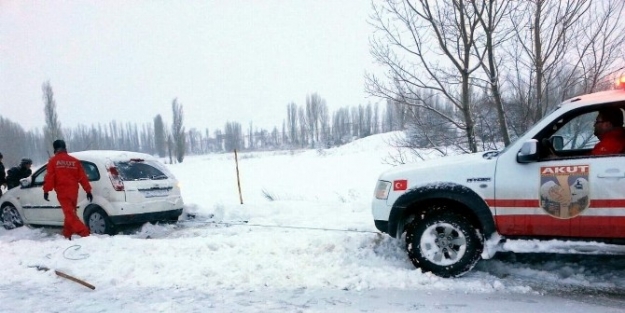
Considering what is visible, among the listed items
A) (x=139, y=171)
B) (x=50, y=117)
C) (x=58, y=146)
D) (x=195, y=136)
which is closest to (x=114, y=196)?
(x=139, y=171)

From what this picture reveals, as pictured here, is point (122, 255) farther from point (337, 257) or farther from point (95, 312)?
point (337, 257)

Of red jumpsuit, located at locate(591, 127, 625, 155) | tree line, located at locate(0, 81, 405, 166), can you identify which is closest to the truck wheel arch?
red jumpsuit, located at locate(591, 127, 625, 155)

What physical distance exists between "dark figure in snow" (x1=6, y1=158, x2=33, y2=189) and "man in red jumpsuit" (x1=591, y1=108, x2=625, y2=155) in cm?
1088

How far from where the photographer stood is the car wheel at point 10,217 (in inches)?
328

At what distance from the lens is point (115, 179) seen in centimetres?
704

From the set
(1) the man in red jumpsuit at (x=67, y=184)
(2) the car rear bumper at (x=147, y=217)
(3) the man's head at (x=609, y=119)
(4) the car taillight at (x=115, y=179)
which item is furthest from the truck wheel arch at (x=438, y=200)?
(1) the man in red jumpsuit at (x=67, y=184)

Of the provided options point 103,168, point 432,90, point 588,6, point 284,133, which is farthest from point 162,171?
point 284,133

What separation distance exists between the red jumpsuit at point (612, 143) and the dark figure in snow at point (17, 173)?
1086 centimetres

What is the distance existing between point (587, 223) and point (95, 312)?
473 cm

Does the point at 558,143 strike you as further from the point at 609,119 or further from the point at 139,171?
the point at 139,171

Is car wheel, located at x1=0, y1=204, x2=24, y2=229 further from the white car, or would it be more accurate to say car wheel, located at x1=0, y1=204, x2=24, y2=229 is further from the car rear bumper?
the car rear bumper

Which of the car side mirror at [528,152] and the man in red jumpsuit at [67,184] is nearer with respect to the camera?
the car side mirror at [528,152]

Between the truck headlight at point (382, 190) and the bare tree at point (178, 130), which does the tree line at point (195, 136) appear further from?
the truck headlight at point (382, 190)

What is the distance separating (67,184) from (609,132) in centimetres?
756
